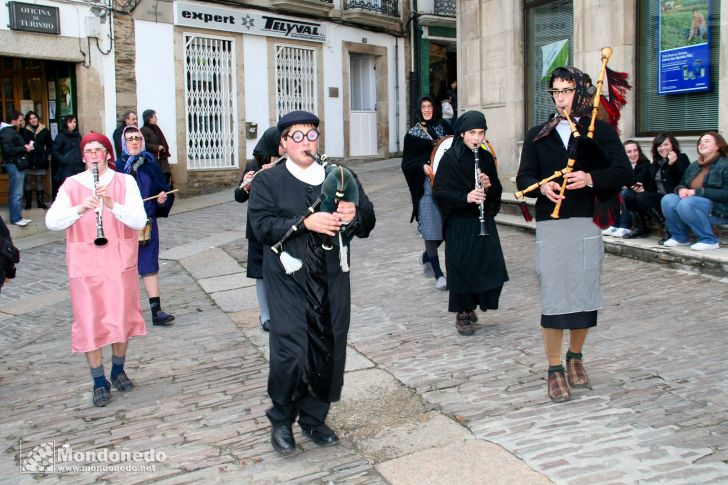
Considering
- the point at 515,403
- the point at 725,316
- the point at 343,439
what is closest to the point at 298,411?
the point at 343,439

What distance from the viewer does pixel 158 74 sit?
655 inches

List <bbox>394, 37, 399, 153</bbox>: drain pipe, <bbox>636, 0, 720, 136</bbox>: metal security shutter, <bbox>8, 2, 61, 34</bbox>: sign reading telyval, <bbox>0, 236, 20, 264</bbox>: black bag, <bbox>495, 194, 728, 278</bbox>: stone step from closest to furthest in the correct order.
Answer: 1. <bbox>0, 236, 20, 264</bbox>: black bag
2. <bbox>495, 194, 728, 278</bbox>: stone step
3. <bbox>636, 0, 720, 136</bbox>: metal security shutter
4. <bbox>8, 2, 61, 34</bbox>: sign reading telyval
5. <bbox>394, 37, 399, 153</bbox>: drain pipe

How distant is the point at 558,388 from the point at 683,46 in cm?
693

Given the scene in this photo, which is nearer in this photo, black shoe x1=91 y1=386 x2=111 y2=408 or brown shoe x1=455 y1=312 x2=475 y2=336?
black shoe x1=91 y1=386 x2=111 y2=408

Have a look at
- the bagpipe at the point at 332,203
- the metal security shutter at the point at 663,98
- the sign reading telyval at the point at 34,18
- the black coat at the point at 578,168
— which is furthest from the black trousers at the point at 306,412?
the sign reading telyval at the point at 34,18

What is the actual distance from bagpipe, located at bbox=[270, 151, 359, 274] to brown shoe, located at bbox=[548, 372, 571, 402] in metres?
1.53

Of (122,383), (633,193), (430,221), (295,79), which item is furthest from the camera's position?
(295,79)

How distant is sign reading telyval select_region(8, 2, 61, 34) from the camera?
1393 centimetres

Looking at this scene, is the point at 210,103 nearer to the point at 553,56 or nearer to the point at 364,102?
the point at 364,102

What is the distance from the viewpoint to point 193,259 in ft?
34.2

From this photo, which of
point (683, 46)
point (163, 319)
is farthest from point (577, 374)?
point (683, 46)

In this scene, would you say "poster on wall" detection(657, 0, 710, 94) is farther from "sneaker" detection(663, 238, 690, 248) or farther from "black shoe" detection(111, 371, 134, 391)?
"black shoe" detection(111, 371, 134, 391)

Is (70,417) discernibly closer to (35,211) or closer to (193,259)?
(193,259)

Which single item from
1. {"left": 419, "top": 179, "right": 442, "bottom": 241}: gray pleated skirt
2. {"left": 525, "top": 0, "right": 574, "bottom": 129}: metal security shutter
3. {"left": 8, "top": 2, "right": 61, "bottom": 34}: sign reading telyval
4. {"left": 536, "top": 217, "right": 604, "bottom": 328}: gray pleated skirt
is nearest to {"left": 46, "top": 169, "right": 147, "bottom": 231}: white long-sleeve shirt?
{"left": 536, "top": 217, "right": 604, "bottom": 328}: gray pleated skirt
